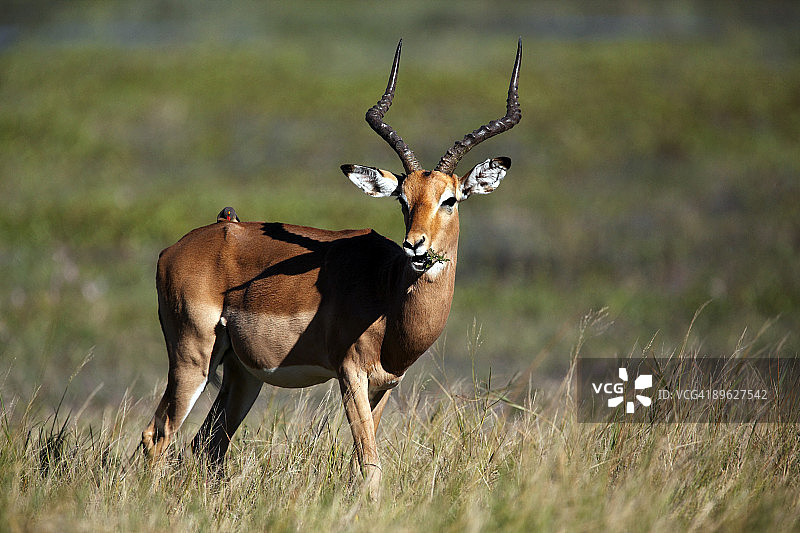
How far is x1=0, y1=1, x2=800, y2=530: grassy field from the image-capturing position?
5.36 metres

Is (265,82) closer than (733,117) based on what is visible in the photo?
No

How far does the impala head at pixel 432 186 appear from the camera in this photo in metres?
5.43

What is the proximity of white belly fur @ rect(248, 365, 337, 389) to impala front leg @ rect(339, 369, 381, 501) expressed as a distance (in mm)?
351

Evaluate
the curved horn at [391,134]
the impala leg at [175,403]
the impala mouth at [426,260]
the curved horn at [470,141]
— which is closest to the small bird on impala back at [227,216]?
the impala leg at [175,403]

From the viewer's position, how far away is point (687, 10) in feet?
193

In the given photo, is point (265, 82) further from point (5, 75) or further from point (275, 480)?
point (275, 480)

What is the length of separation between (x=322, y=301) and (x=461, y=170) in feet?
44.5

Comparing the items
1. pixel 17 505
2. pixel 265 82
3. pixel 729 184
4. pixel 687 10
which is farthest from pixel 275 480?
pixel 687 10

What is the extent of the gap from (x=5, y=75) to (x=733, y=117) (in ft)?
74.2

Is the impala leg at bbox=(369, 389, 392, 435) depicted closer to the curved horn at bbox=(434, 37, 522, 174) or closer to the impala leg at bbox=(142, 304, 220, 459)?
the impala leg at bbox=(142, 304, 220, 459)

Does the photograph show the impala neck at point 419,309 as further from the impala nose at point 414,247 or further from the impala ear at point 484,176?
the impala nose at point 414,247

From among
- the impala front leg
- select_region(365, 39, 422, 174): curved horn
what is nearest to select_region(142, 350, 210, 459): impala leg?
the impala front leg

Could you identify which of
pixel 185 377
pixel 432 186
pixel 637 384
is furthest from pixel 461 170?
pixel 432 186

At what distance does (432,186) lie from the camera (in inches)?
220
